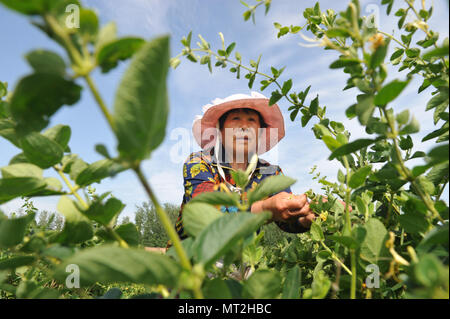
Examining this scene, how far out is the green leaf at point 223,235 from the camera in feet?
1.21

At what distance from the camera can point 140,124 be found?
31 centimetres

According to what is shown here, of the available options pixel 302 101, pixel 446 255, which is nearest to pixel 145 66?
pixel 446 255

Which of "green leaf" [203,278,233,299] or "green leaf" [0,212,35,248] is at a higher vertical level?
"green leaf" [0,212,35,248]

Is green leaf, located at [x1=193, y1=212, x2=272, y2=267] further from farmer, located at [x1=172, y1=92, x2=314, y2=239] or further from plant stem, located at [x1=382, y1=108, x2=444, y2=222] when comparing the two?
farmer, located at [x1=172, y1=92, x2=314, y2=239]

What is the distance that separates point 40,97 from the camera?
0.36 metres

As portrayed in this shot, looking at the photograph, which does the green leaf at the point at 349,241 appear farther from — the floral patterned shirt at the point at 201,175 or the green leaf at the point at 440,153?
the floral patterned shirt at the point at 201,175

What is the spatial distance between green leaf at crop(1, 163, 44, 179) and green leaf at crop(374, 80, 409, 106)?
0.54 m

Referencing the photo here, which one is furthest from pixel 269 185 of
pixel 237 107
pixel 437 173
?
pixel 237 107

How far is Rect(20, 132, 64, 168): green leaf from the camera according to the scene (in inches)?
19.4

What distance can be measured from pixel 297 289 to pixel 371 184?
1.22ft

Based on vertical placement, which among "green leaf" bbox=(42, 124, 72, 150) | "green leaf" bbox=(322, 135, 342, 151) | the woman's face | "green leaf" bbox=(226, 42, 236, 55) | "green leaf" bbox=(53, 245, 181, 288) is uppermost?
the woman's face

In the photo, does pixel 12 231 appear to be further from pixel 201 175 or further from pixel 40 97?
pixel 201 175

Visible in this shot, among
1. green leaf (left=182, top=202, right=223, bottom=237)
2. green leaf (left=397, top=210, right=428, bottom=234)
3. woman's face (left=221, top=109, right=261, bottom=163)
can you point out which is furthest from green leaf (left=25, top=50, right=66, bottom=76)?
woman's face (left=221, top=109, right=261, bottom=163)
